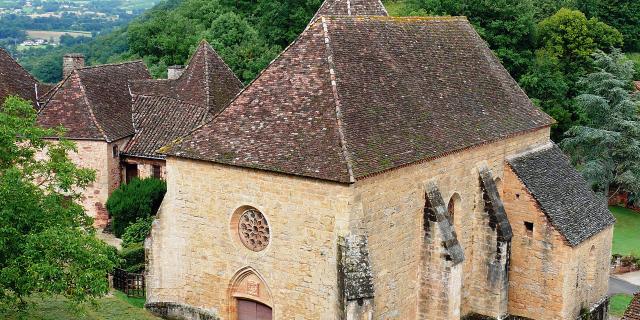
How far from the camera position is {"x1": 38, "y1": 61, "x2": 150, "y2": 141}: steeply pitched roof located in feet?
109

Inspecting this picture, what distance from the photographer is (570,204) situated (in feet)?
93.5

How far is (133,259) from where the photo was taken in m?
28.6

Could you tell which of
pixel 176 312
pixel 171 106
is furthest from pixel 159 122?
pixel 176 312

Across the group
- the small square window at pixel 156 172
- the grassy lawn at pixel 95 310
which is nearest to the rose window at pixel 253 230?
the grassy lawn at pixel 95 310

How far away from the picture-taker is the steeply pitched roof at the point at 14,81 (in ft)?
119

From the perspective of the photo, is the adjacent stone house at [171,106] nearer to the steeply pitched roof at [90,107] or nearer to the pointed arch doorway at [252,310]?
the steeply pitched roof at [90,107]

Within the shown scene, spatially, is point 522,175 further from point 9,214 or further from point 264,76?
point 9,214

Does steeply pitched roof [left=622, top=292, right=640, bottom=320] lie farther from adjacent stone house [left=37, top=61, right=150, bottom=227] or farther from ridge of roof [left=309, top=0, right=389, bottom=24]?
adjacent stone house [left=37, top=61, right=150, bottom=227]

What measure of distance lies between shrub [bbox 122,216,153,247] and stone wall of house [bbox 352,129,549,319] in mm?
12216

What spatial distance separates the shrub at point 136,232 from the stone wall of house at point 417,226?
40.1 ft

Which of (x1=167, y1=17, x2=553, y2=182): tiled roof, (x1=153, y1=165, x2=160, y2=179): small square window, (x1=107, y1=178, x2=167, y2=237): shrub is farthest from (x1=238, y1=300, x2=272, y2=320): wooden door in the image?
(x1=153, y1=165, x2=160, y2=179): small square window

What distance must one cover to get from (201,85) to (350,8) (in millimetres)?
9953

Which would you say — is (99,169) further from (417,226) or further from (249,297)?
(417,226)

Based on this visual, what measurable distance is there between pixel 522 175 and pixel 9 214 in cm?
1816
